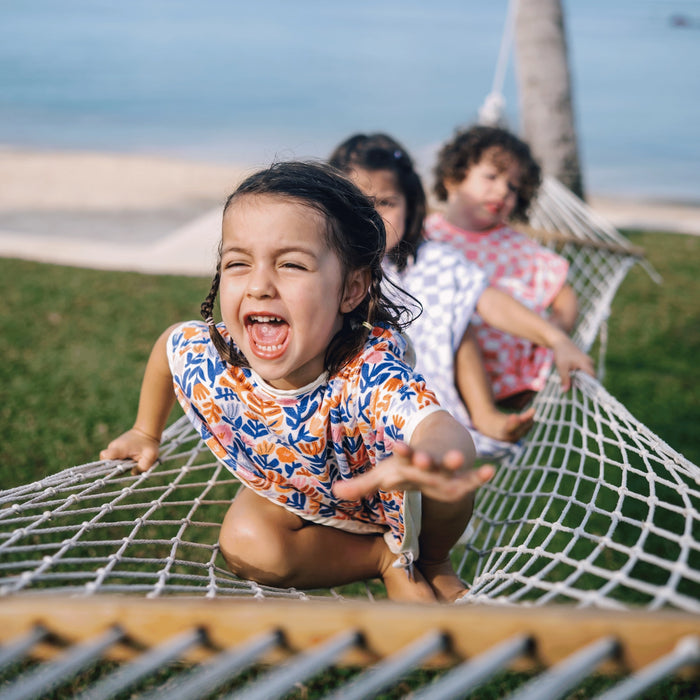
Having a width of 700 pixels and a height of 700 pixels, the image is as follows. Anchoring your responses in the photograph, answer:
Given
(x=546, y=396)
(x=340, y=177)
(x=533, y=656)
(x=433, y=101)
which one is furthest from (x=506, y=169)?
(x=433, y=101)

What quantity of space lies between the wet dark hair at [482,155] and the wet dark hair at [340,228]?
135cm

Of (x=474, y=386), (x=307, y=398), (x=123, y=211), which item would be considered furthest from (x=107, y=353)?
(x=123, y=211)

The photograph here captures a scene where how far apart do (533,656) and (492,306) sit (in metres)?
1.51

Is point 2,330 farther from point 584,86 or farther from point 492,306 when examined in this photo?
point 584,86

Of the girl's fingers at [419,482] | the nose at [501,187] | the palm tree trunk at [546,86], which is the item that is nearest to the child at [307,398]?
the girl's fingers at [419,482]

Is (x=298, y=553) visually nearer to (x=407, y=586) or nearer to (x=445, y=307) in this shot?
(x=407, y=586)

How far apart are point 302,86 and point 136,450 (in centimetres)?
1678

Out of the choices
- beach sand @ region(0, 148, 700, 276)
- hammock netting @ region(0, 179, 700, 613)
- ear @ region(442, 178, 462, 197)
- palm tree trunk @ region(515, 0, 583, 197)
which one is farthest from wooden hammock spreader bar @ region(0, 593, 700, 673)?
palm tree trunk @ region(515, 0, 583, 197)

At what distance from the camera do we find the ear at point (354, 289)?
1479mm

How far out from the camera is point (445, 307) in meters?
2.15

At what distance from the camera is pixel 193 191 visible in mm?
7621

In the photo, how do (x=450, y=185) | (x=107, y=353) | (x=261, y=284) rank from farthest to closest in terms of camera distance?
(x=107, y=353) < (x=450, y=185) < (x=261, y=284)

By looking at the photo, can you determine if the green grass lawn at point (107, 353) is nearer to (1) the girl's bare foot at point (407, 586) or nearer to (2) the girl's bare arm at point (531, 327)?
(2) the girl's bare arm at point (531, 327)

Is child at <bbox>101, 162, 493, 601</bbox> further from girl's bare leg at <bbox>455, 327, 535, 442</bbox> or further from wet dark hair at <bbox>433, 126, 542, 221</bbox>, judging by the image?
wet dark hair at <bbox>433, 126, 542, 221</bbox>
